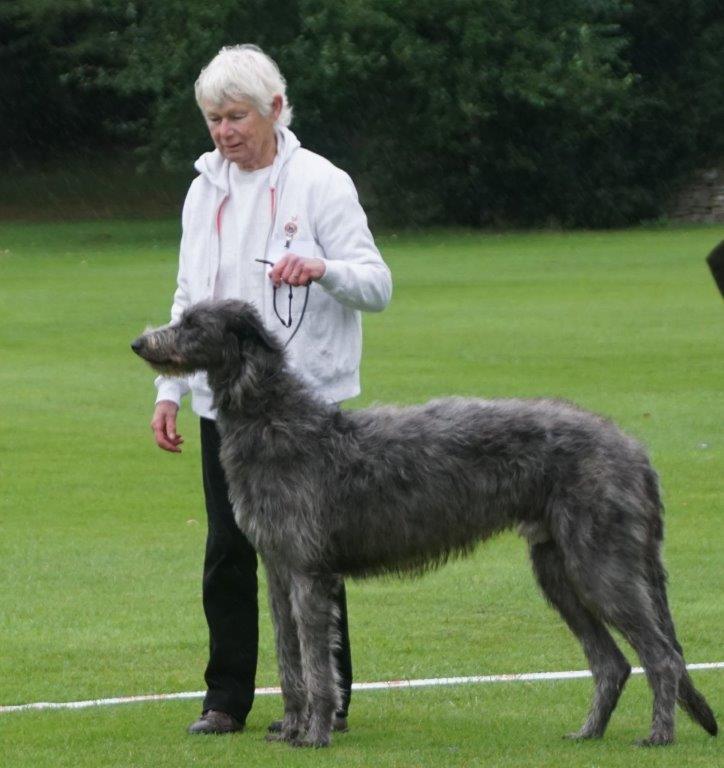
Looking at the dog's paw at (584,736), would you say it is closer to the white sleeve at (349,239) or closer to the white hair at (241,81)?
the white sleeve at (349,239)

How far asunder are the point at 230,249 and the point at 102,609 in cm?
336

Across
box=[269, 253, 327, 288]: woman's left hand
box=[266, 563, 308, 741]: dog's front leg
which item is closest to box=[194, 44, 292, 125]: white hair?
box=[269, 253, 327, 288]: woman's left hand

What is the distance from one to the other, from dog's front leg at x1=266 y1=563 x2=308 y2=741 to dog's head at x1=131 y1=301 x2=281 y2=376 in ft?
2.70

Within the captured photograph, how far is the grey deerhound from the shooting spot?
673 centimetres

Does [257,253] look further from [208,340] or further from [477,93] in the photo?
[477,93]

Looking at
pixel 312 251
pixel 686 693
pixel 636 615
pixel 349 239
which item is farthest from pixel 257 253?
pixel 686 693

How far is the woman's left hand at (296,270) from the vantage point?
6.66 meters

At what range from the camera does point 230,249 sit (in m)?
7.13

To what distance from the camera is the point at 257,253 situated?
7.10m

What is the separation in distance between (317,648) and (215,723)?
0.70m

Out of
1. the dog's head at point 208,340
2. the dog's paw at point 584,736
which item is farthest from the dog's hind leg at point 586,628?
the dog's head at point 208,340

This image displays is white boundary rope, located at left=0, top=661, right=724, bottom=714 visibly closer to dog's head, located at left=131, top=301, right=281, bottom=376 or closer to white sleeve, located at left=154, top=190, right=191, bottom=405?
white sleeve, located at left=154, top=190, right=191, bottom=405

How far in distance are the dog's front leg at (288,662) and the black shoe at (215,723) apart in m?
0.28

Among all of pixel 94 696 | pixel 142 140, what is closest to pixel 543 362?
pixel 94 696
